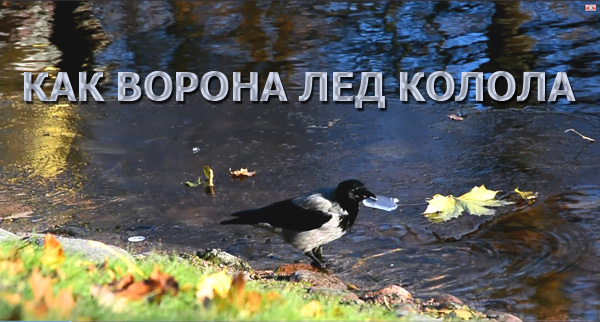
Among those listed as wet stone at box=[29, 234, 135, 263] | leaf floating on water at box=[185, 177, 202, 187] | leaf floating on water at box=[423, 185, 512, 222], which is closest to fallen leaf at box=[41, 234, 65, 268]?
wet stone at box=[29, 234, 135, 263]

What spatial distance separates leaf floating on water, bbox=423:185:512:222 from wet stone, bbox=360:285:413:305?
1.42m

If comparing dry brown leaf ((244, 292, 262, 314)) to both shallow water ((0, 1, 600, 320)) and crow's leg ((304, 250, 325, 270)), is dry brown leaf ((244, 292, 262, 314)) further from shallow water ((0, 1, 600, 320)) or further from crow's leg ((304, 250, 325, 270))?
crow's leg ((304, 250, 325, 270))

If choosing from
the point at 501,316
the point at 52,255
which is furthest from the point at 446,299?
the point at 52,255

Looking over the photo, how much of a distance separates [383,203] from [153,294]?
3.51m

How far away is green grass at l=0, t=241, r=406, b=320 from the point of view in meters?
3.21

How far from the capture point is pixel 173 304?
11.8 feet

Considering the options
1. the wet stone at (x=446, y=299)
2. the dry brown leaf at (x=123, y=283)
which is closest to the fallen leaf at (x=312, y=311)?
the dry brown leaf at (x=123, y=283)

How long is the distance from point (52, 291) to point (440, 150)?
516 cm

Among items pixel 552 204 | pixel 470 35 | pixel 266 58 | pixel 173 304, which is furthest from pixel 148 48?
pixel 173 304

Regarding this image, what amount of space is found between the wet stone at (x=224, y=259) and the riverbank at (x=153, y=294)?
0.27 meters

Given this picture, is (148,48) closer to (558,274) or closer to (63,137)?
(63,137)

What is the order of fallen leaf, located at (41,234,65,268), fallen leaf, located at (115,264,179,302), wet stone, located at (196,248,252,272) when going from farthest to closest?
1. wet stone, located at (196,248,252,272)
2. fallen leaf, located at (41,234,65,268)
3. fallen leaf, located at (115,264,179,302)

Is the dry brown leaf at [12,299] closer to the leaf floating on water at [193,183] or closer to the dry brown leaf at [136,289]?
the dry brown leaf at [136,289]

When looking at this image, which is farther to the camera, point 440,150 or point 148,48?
point 148,48
